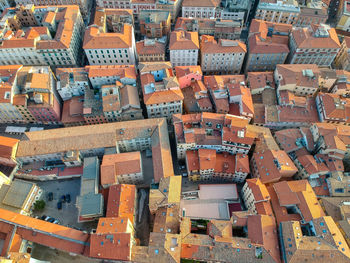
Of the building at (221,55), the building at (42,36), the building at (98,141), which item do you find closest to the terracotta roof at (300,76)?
the building at (221,55)

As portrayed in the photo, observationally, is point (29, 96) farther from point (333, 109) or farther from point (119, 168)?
point (333, 109)

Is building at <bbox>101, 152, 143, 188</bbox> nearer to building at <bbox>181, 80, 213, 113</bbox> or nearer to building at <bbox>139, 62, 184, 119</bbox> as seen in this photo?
building at <bbox>139, 62, 184, 119</bbox>

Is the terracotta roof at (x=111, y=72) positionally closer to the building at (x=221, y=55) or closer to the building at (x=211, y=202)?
the building at (x=221, y=55)

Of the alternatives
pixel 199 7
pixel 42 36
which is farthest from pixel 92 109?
pixel 199 7

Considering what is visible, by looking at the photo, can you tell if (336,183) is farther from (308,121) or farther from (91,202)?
(91,202)

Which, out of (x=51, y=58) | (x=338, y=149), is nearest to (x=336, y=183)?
(x=338, y=149)
